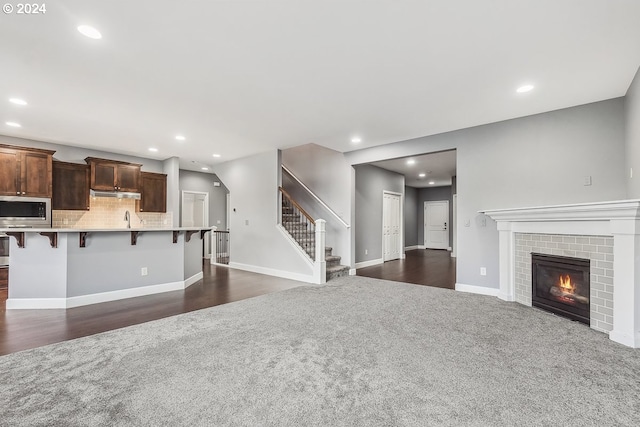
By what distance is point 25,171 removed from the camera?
17.3ft

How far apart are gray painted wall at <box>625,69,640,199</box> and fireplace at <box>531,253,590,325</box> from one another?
3.19ft

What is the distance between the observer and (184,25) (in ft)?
7.57

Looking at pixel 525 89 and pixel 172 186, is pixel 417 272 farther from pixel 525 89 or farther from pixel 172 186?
pixel 172 186

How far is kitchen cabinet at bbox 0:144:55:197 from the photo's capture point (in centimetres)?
511

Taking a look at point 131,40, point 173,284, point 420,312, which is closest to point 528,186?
point 420,312

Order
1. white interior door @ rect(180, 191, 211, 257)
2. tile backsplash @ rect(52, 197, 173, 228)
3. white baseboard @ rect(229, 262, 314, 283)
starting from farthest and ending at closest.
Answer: white interior door @ rect(180, 191, 211, 257) < tile backsplash @ rect(52, 197, 173, 228) < white baseboard @ rect(229, 262, 314, 283)

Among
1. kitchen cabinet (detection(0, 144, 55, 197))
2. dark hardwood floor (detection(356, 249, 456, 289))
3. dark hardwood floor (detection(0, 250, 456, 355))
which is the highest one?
kitchen cabinet (detection(0, 144, 55, 197))

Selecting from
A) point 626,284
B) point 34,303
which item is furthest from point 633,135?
point 34,303

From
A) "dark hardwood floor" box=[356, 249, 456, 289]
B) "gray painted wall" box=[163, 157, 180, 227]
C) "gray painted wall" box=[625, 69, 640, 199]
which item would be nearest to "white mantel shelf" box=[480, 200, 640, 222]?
"gray painted wall" box=[625, 69, 640, 199]

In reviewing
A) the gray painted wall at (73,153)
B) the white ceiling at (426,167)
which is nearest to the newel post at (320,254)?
the white ceiling at (426,167)

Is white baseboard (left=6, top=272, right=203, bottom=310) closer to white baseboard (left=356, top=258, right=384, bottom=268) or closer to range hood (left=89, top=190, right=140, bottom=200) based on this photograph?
range hood (left=89, top=190, right=140, bottom=200)

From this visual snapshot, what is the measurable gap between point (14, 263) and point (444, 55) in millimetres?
5787

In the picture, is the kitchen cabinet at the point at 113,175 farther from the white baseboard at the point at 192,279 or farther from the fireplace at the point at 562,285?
the fireplace at the point at 562,285

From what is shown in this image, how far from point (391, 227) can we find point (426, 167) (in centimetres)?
197
